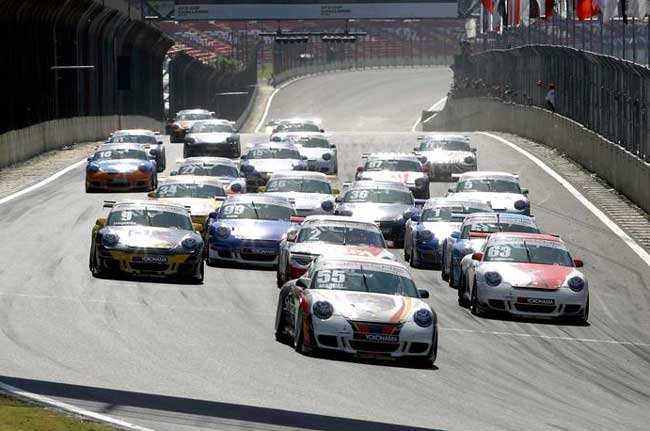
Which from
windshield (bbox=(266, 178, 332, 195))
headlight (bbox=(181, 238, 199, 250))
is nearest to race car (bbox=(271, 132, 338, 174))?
windshield (bbox=(266, 178, 332, 195))

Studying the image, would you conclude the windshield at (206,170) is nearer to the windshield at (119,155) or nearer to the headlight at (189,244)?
the windshield at (119,155)

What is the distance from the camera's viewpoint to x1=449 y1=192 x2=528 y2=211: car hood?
35438 mm

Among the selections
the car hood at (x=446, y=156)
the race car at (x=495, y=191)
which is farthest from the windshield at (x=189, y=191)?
the car hood at (x=446, y=156)

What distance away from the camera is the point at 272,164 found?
4294 cm

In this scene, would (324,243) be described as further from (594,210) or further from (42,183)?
(42,183)

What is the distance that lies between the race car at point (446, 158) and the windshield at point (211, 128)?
8.10 meters

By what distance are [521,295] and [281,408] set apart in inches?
371

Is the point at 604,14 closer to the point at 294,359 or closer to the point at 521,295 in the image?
the point at 521,295

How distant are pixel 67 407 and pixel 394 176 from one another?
1056 inches

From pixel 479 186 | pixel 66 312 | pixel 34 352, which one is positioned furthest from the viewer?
pixel 479 186

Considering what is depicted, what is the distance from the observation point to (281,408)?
50.5 ft

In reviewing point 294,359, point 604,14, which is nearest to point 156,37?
point 604,14

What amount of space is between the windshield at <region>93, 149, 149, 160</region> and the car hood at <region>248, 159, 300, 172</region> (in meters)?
2.78

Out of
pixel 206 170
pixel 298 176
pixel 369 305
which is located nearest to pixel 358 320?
pixel 369 305
